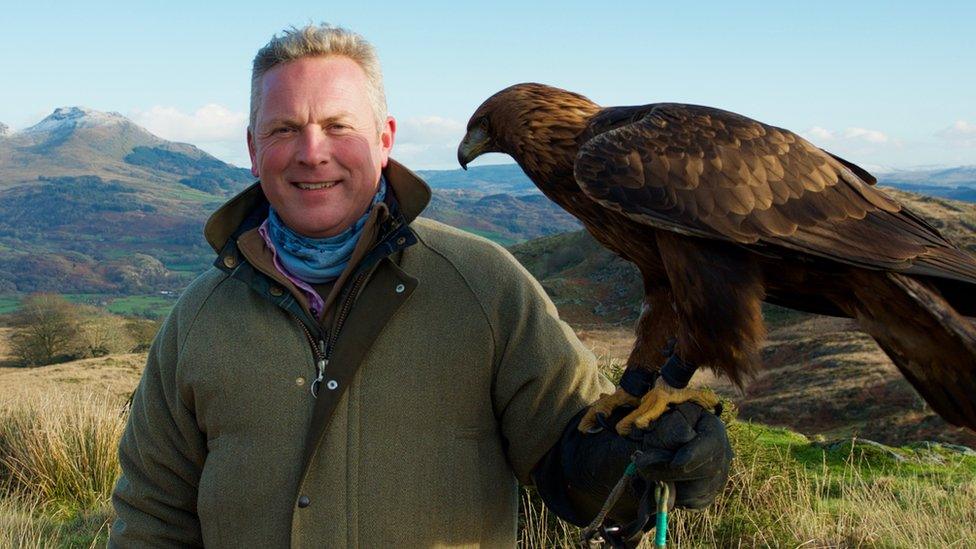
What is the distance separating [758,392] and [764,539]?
12.4 metres

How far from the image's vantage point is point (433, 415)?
103 inches

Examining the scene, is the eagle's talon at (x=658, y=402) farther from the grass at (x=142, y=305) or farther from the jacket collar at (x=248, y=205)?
the grass at (x=142, y=305)

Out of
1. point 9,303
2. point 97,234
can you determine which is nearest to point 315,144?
point 9,303

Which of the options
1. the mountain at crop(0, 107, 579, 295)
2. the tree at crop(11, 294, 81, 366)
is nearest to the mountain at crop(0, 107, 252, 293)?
the mountain at crop(0, 107, 579, 295)

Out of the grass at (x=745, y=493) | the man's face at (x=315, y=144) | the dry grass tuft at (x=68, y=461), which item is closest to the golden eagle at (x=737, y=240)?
the man's face at (x=315, y=144)

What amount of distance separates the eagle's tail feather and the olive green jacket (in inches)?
40.6

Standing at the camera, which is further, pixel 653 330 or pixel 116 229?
pixel 116 229

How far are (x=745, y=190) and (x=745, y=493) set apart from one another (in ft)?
12.0

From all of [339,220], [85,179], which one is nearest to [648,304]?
[339,220]

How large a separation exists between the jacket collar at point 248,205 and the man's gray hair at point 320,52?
0.61 feet

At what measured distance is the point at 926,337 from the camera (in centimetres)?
277

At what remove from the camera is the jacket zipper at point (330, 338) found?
2.58 meters

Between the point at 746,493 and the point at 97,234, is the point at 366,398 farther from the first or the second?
the point at 97,234

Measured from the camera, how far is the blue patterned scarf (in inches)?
107
